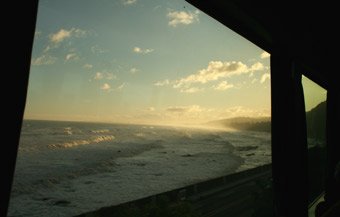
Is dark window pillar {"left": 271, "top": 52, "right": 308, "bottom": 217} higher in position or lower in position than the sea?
higher

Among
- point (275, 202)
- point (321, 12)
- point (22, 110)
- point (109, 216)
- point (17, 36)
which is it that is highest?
point (321, 12)

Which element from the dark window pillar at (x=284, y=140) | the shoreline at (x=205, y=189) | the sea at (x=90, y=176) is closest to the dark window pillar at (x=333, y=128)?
the dark window pillar at (x=284, y=140)

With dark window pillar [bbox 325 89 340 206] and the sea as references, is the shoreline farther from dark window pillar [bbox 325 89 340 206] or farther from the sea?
dark window pillar [bbox 325 89 340 206]

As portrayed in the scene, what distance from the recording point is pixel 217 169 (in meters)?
37.3

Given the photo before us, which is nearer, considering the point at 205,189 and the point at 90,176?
the point at 205,189

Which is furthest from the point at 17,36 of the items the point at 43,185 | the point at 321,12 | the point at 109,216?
the point at 43,185

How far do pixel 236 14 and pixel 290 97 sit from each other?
44.0 inches

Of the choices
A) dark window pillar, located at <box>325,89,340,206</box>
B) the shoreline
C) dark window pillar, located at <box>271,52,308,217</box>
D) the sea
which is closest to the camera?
dark window pillar, located at <box>271,52,308,217</box>

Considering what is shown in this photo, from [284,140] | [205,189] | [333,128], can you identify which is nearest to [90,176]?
[205,189]

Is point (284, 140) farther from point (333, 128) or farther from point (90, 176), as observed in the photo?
point (90, 176)

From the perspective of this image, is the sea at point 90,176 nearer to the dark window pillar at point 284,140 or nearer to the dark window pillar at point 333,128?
the dark window pillar at point 333,128

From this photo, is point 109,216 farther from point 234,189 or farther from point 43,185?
point 43,185

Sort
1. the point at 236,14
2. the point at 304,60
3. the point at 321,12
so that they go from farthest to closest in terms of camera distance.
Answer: the point at 304,60, the point at 321,12, the point at 236,14

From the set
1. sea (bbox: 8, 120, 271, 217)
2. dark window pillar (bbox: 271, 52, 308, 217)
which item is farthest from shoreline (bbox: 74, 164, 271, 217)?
dark window pillar (bbox: 271, 52, 308, 217)
